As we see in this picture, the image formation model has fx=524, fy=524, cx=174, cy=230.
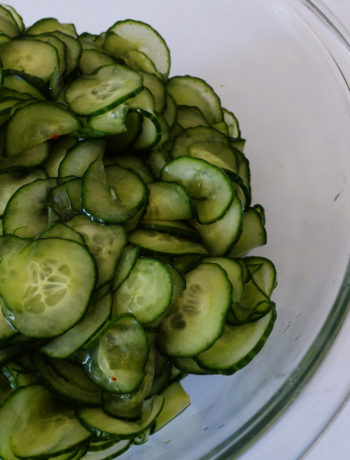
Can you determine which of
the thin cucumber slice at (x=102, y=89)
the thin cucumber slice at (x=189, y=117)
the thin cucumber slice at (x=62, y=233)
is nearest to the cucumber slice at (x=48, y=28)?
the thin cucumber slice at (x=102, y=89)

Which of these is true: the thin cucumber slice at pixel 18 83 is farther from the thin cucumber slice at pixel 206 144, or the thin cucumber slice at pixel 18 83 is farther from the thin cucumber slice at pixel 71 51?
the thin cucumber slice at pixel 206 144

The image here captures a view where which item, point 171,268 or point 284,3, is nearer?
point 171,268

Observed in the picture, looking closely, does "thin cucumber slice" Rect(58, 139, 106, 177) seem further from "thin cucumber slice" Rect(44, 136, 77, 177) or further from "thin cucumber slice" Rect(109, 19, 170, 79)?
"thin cucumber slice" Rect(109, 19, 170, 79)

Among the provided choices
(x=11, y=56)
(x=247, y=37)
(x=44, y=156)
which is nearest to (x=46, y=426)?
(x=44, y=156)

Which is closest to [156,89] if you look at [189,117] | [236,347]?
[189,117]

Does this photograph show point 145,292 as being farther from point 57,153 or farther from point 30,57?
point 30,57

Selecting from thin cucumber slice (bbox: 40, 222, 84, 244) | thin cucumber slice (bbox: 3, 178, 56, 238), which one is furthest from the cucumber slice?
thin cucumber slice (bbox: 40, 222, 84, 244)

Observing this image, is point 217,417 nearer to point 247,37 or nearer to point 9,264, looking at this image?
point 9,264
